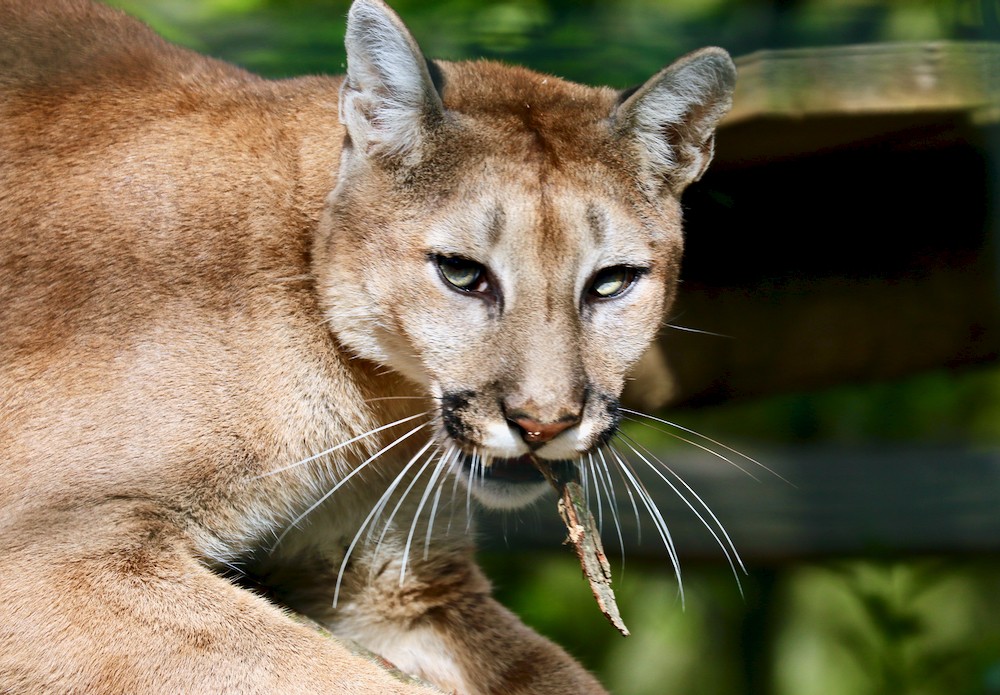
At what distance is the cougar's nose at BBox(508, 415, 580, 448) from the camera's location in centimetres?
203

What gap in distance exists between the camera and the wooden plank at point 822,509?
2.88 metres

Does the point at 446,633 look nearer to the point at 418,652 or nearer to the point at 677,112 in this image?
the point at 418,652

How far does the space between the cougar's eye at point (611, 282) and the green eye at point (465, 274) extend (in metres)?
0.23

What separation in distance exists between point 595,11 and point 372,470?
1.71 metres

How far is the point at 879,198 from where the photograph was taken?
3.46 meters

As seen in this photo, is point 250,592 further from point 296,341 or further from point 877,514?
point 877,514

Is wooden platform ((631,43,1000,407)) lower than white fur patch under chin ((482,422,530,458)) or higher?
lower

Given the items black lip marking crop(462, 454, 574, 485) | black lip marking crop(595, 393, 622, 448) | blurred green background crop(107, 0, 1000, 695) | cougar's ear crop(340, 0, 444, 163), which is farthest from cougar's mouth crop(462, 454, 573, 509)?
blurred green background crop(107, 0, 1000, 695)

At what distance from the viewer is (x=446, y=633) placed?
2.64m

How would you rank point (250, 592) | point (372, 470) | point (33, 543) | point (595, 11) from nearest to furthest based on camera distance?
1. point (33, 543)
2. point (250, 592)
3. point (372, 470)
4. point (595, 11)

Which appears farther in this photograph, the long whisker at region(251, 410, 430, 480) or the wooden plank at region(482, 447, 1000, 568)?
the wooden plank at region(482, 447, 1000, 568)

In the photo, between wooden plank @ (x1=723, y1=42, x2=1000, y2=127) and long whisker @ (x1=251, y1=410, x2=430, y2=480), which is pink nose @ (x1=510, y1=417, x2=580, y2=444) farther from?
wooden plank @ (x1=723, y1=42, x2=1000, y2=127)

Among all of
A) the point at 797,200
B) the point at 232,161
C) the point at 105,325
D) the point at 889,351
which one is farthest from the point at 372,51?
the point at 889,351

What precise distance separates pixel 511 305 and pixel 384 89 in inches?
20.7
